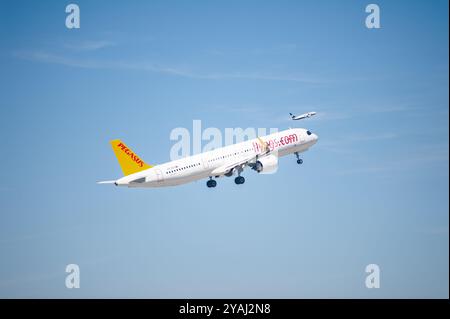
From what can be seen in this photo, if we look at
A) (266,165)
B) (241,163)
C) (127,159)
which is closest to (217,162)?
(241,163)

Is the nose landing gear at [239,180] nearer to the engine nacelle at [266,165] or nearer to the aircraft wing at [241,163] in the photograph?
the aircraft wing at [241,163]

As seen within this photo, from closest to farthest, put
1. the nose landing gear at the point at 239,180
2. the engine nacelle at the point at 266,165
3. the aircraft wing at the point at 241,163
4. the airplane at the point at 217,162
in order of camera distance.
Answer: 1. the airplane at the point at 217,162
2. the aircraft wing at the point at 241,163
3. the nose landing gear at the point at 239,180
4. the engine nacelle at the point at 266,165

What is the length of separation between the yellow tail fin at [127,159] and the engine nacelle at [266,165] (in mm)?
20416

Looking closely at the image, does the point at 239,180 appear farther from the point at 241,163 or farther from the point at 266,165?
the point at 266,165

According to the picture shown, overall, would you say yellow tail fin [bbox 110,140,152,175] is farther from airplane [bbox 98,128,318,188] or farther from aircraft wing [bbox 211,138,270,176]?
aircraft wing [bbox 211,138,270,176]

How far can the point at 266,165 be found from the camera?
6201 inches

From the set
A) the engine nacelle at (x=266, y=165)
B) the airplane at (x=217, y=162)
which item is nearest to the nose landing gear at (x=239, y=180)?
the airplane at (x=217, y=162)

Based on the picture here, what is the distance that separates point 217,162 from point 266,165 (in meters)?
9.52

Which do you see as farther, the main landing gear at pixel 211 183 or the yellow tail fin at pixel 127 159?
the main landing gear at pixel 211 183

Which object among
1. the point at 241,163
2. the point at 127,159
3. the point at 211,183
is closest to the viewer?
the point at 127,159

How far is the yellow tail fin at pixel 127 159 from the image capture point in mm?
144875

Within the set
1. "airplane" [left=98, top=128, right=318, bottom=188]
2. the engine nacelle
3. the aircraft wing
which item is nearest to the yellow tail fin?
"airplane" [left=98, top=128, right=318, bottom=188]
